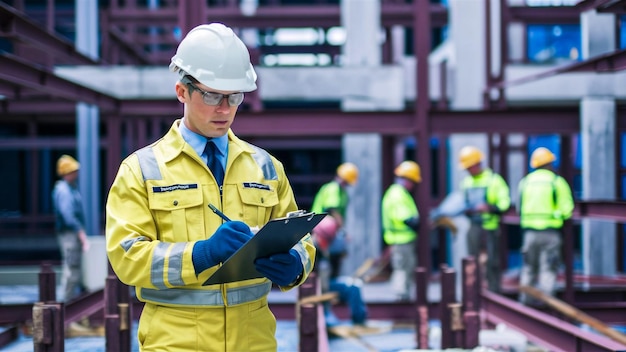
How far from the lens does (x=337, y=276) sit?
8.26m

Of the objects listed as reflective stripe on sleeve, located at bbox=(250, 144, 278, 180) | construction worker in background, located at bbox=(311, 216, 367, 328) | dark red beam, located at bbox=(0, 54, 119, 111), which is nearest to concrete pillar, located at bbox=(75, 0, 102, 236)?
dark red beam, located at bbox=(0, 54, 119, 111)

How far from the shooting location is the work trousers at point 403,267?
8680 millimetres

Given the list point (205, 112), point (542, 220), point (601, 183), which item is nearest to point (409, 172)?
point (542, 220)

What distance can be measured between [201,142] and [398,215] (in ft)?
20.8

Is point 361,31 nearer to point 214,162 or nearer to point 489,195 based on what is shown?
point 489,195

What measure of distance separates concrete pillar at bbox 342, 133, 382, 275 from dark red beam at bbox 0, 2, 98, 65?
482cm

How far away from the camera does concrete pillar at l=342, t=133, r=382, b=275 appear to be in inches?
458

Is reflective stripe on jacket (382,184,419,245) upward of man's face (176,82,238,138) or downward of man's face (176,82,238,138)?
downward

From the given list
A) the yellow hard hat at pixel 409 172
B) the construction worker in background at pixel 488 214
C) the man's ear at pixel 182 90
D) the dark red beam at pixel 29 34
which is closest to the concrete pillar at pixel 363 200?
the yellow hard hat at pixel 409 172

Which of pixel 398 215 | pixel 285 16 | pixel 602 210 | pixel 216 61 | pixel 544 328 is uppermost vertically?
pixel 285 16

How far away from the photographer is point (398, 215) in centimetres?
859

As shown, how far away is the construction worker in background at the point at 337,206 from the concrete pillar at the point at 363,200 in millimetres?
1767

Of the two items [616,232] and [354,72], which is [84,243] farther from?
[616,232]

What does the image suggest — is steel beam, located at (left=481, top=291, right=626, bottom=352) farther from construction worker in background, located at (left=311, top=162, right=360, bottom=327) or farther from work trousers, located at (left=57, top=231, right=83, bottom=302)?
work trousers, located at (left=57, top=231, right=83, bottom=302)
